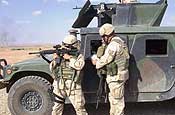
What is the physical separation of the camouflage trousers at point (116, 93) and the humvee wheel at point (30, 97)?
1209mm

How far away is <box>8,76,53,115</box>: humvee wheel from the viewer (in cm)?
666

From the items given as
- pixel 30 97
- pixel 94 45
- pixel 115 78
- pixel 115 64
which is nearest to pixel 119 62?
pixel 115 64

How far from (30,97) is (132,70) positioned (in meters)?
1.89

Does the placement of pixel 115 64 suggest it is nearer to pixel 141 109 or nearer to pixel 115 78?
pixel 115 78

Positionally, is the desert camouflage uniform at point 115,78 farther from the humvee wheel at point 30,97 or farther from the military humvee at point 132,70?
the humvee wheel at point 30,97

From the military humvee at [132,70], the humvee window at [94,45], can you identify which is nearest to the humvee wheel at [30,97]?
the military humvee at [132,70]

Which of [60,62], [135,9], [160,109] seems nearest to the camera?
[60,62]

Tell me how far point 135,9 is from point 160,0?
2.02ft

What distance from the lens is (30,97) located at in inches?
267

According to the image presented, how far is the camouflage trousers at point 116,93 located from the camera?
5914mm

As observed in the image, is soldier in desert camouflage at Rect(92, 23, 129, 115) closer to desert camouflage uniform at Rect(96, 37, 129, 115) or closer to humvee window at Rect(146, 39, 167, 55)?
desert camouflage uniform at Rect(96, 37, 129, 115)

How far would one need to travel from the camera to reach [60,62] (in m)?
5.95

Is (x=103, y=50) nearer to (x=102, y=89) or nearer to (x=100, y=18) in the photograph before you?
(x=102, y=89)

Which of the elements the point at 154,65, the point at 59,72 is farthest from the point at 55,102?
the point at 154,65
